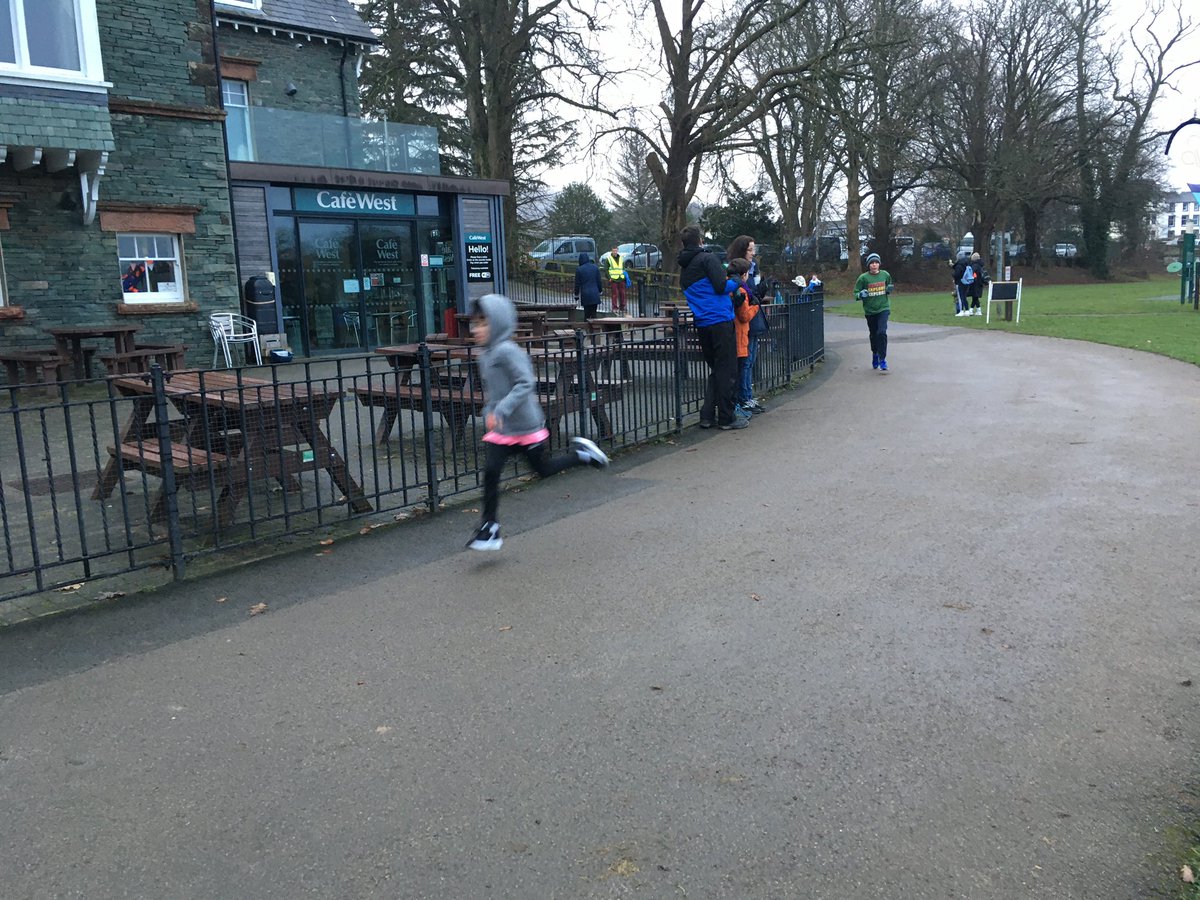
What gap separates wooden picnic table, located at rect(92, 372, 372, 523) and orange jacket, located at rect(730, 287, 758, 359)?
5.14 meters

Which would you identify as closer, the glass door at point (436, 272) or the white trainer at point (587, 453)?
the white trainer at point (587, 453)

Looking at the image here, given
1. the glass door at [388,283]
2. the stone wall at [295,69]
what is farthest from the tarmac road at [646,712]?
the stone wall at [295,69]

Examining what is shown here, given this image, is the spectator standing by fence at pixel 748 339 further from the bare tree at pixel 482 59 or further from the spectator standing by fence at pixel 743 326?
the bare tree at pixel 482 59

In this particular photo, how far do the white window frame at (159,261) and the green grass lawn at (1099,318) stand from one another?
1689 cm

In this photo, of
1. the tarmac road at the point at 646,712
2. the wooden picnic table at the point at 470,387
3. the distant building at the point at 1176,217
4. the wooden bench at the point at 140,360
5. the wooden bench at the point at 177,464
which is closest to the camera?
the tarmac road at the point at 646,712

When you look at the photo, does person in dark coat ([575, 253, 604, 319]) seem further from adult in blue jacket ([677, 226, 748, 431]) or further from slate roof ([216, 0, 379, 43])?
adult in blue jacket ([677, 226, 748, 431])

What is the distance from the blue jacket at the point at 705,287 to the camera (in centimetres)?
1029

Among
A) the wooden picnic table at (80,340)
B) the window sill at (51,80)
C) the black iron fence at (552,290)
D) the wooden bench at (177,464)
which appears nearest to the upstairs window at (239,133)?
the window sill at (51,80)

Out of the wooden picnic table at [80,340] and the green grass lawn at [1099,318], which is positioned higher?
the wooden picnic table at [80,340]

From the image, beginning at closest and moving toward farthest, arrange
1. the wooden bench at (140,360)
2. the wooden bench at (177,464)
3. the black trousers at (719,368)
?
the wooden bench at (177,464)
the black trousers at (719,368)
the wooden bench at (140,360)

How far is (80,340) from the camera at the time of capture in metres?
15.2

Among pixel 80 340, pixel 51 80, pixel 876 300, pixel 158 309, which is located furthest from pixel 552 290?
pixel 51 80

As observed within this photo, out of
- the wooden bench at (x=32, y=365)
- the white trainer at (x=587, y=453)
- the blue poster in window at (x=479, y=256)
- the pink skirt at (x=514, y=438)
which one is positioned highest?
the blue poster in window at (x=479, y=256)

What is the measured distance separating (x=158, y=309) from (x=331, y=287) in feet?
12.7
